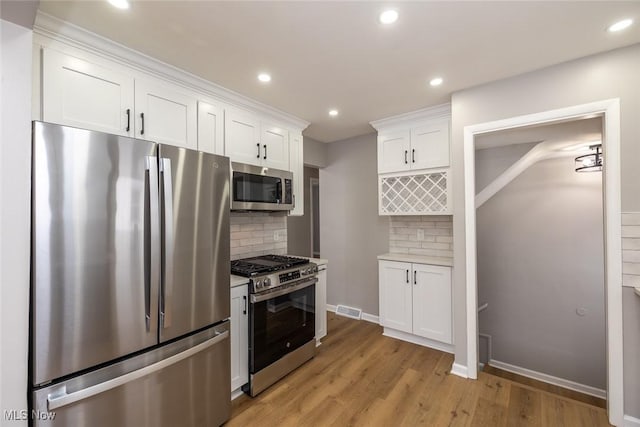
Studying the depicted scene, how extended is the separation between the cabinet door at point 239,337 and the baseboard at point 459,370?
1891mm

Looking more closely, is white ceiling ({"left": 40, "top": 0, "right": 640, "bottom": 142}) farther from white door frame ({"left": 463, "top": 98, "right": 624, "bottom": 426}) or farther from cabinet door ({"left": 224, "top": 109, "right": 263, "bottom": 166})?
white door frame ({"left": 463, "top": 98, "right": 624, "bottom": 426})

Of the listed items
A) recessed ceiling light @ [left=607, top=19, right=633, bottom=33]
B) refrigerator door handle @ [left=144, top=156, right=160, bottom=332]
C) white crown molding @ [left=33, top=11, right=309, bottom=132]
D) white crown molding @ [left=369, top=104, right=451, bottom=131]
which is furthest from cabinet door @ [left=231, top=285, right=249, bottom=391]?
recessed ceiling light @ [left=607, top=19, right=633, bottom=33]

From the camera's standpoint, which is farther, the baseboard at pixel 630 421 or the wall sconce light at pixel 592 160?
the wall sconce light at pixel 592 160

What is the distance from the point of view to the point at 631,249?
74.0 inches

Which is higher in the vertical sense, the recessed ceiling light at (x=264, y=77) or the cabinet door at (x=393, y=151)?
the recessed ceiling light at (x=264, y=77)

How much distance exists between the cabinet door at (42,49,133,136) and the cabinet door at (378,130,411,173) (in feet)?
8.54

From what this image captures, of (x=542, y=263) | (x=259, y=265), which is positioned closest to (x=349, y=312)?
(x=259, y=265)

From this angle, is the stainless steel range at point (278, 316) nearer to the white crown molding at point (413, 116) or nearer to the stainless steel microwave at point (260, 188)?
the stainless steel microwave at point (260, 188)

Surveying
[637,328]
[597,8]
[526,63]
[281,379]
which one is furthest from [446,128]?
[281,379]

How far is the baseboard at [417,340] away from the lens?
2.99 m

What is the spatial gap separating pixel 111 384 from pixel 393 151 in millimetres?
3216

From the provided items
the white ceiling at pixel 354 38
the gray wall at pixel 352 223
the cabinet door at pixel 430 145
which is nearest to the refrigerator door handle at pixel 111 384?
the white ceiling at pixel 354 38

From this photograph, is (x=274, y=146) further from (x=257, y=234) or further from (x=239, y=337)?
(x=239, y=337)

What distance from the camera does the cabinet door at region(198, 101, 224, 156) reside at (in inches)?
91.9
